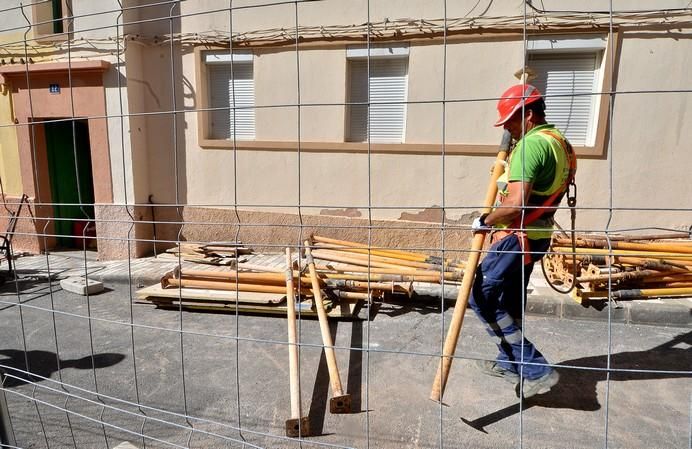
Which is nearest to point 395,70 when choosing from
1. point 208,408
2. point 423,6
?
point 423,6

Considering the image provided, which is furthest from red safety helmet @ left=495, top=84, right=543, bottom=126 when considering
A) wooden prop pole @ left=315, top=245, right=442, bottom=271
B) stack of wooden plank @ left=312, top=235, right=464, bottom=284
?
wooden prop pole @ left=315, top=245, right=442, bottom=271

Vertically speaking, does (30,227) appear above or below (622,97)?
below

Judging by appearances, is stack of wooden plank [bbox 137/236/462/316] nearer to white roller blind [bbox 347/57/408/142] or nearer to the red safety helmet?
the red safety helmet

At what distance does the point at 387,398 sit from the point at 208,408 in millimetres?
1222

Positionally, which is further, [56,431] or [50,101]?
[50,101]

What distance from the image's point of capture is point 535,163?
2.57 m

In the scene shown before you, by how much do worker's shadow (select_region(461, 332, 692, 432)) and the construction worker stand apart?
0.13m

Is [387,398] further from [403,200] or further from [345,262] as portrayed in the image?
[403,200]

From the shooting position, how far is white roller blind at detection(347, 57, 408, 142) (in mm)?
6520

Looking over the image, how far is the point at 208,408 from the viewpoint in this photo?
2.96 m

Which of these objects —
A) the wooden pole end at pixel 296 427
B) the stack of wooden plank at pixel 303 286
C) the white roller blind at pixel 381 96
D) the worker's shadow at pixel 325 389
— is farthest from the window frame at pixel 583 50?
the wooden pole end at pixel 296 427

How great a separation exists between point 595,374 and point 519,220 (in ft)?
5.16

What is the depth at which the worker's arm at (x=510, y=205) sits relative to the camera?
2537mm

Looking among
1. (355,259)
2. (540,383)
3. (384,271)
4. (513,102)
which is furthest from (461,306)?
(355,259)
